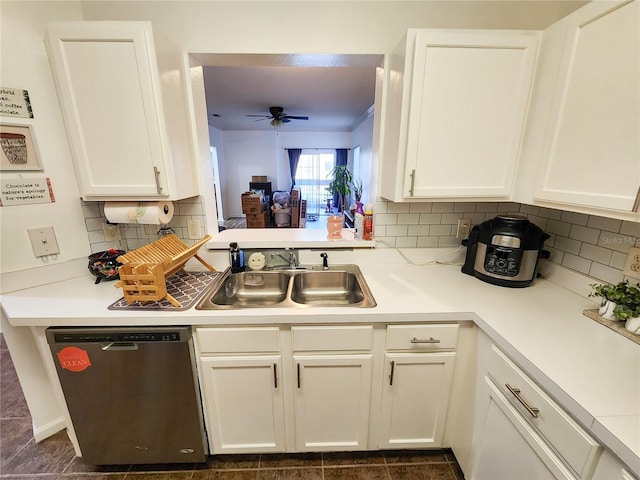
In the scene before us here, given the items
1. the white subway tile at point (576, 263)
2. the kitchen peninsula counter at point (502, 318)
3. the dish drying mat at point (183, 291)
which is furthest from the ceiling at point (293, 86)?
the white subway tile at point (576, 263)

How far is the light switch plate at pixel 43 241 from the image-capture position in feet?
4.26

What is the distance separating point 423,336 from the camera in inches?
44.6

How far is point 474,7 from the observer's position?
1.34 meters

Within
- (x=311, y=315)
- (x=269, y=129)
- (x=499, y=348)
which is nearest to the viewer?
(x=499, y=348)

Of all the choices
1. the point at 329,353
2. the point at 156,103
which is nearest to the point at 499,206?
the point at 329,353

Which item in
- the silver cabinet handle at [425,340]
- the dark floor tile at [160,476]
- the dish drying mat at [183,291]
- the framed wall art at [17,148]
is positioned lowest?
the dark floor tile at [160,476]

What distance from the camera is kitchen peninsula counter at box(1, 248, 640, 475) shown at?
0.67 m

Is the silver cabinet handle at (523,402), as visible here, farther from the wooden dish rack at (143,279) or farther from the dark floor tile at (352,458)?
the wooden dish rack at (143,279)

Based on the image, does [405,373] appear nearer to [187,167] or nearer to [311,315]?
[311,315]

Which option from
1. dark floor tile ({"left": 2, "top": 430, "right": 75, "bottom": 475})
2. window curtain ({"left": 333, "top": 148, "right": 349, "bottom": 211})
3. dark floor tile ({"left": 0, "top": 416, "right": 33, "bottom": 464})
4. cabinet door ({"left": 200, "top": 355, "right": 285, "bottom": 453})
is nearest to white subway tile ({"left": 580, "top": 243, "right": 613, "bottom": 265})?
cabinet door ({"left": 200, "top": 355, "right": 285, "bottom": 453})

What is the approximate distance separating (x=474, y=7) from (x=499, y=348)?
1.66 m

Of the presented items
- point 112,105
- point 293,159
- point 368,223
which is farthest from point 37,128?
point 293,159

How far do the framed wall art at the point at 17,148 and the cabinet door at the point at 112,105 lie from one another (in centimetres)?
27

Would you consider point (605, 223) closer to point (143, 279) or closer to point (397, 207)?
point (397, 207)
